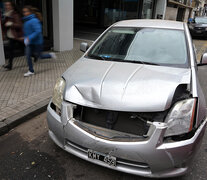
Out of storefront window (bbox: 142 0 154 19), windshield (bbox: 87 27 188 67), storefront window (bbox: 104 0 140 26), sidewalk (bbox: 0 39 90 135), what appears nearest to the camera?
windshield (bbox: 87 27 188 67)

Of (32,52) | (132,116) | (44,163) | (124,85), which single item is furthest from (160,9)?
(44,163)

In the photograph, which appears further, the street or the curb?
the curb

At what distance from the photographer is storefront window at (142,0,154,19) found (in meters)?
19.6

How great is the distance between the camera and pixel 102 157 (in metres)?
2.11

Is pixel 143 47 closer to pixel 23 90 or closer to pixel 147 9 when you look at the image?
pixel 23 90

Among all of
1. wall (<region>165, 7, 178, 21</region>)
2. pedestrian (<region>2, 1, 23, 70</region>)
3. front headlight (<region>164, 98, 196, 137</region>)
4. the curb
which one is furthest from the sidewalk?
wall (<region>165, 7, 178, 21</region>)

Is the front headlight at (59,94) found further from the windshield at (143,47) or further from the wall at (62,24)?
the wall at (62,24)

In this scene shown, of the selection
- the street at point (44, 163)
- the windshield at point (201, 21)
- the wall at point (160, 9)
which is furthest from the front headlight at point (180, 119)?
the wall at point (160, 9)

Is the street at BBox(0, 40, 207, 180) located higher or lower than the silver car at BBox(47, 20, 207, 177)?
lower

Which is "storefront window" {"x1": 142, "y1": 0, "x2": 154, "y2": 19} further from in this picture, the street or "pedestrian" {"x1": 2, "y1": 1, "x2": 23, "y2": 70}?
the street

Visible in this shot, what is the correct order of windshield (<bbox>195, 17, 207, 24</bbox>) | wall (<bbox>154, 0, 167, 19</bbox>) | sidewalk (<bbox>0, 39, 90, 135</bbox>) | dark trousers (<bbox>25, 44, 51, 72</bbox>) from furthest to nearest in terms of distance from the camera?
wall (<bbox>154, 0, 167, 19</bbox>)
windshield (<bbox>195, 17, 207, 24</bbox>)
dark trousers (<bbox>25, 44, 51, 72</bbox>)
sidewalk (<bbox>0, 39, 90, 135</bbox>)

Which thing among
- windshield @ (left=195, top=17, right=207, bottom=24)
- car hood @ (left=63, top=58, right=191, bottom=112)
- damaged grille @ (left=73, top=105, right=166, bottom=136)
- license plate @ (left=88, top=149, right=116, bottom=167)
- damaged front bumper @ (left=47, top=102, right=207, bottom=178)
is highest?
windshield @ (left=195, top=17, right=207, bottom=24)

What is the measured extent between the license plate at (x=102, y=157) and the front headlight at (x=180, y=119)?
594 mm

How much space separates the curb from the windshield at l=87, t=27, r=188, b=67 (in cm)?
144
